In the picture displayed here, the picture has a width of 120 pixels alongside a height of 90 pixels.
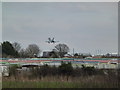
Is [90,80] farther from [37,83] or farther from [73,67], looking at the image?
[73,67]

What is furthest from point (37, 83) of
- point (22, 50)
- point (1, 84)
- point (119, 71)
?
point (22, 50)

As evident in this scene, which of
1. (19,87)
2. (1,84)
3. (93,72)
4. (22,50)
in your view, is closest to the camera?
(19,87)

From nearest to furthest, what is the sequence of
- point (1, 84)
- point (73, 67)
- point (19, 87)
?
point (19, 87)
point (1, 84)
point (73, 67)

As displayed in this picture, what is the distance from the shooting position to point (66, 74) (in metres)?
14.3

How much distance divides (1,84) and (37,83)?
1.82 m

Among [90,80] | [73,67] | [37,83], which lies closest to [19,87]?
[37,83]

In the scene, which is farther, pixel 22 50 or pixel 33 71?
pixel 22 50

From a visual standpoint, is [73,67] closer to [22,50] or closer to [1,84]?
[1,84]

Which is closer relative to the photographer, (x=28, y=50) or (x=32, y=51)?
(x=28, y=50)

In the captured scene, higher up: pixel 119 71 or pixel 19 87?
pixel 119 71

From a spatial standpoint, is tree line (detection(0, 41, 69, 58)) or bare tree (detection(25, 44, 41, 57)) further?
bare tree (detection(25, 44, 41, 57))

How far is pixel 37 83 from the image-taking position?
413 inches

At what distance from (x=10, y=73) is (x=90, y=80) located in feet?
20.5

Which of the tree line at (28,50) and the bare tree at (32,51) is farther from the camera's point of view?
the bare tree at (32,51)
